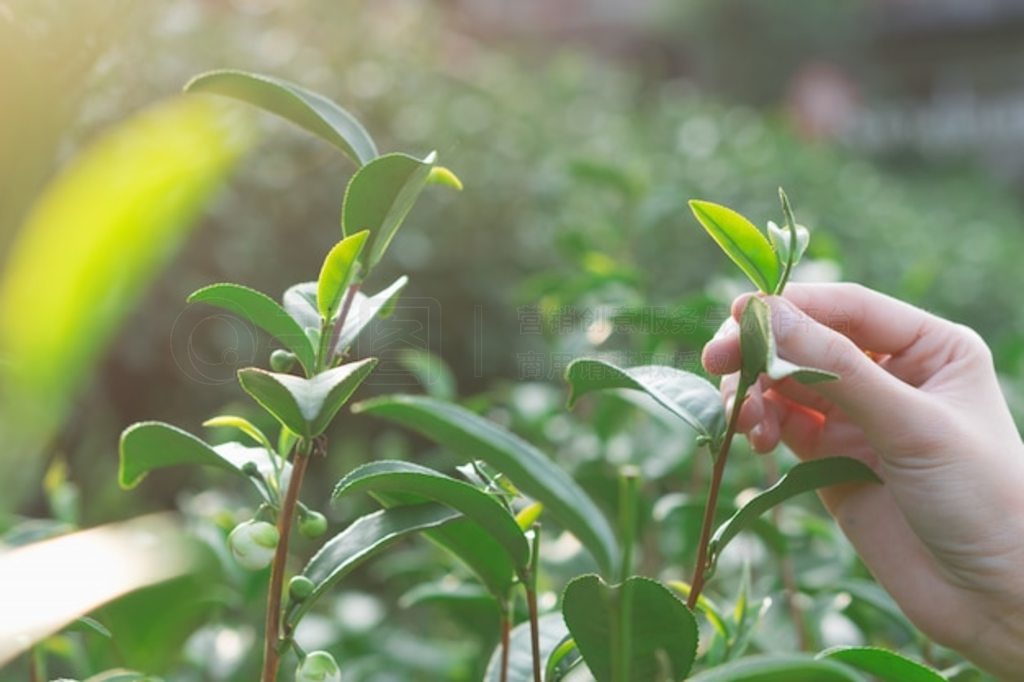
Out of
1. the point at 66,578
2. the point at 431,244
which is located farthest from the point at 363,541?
the point at 431,244

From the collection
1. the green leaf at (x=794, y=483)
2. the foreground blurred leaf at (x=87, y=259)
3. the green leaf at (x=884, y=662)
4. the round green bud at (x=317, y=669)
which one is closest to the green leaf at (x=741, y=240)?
the green leaf at (x=794, y=483)

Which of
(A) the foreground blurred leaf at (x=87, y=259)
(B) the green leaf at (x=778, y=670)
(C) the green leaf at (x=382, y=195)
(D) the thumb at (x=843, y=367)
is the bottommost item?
(B) the green leaf at (x=778, y=670)

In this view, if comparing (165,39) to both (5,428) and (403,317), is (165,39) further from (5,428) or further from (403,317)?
(5,428)

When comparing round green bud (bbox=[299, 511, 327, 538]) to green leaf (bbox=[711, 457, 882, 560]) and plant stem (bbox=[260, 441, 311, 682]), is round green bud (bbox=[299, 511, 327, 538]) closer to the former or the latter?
plant stem (bbox=[260, 441, 311, 682])

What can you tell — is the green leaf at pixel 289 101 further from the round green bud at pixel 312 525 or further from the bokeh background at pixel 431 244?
the round green bud at pixel 312 525

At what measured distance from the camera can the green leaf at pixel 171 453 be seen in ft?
2.20

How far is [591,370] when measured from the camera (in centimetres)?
71

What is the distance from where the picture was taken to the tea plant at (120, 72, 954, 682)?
63cm

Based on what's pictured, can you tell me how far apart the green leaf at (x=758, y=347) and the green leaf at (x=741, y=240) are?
0.06 m

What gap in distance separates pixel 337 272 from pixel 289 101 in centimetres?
14

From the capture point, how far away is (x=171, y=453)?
27.5 inches

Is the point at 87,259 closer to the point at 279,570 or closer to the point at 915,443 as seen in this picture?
the point at 279,570

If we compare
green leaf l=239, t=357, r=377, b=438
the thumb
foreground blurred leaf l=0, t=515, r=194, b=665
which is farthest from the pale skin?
foreground blurred leaf l=0, t=515, r=194, b=665

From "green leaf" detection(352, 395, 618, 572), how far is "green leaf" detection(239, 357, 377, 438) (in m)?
0.16
